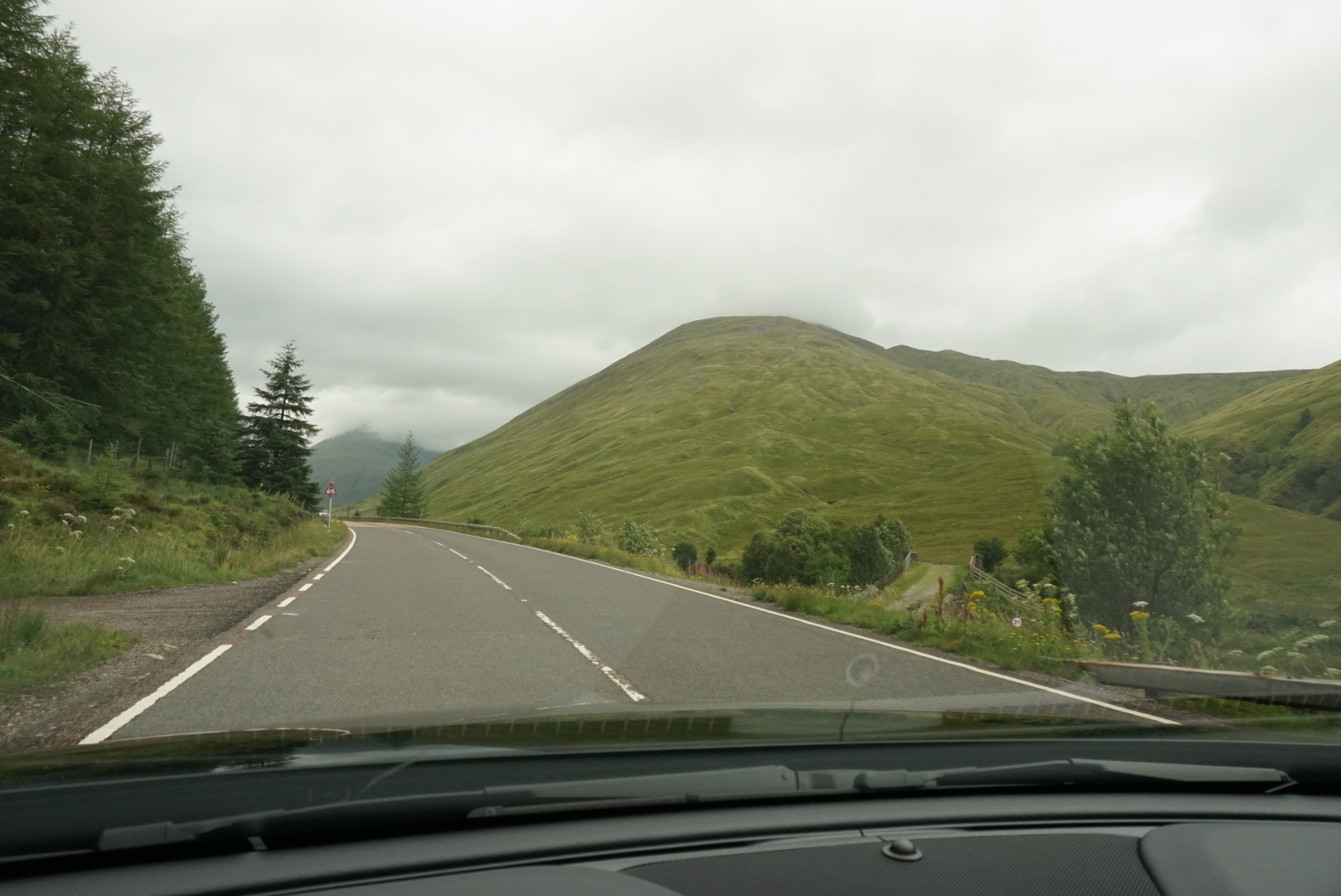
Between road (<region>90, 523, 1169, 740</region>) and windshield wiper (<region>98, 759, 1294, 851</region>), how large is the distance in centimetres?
105

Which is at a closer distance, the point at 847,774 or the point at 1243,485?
the point at 847,774

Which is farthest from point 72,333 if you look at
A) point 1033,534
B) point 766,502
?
point 766,502

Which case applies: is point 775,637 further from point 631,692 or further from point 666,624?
point 631,692

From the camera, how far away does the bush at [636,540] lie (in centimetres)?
4669

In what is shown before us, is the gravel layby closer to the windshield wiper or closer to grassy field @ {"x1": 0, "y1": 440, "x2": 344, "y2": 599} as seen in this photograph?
grassy field @ {"x1": 0, "y1": 440, "x2": 344, "y2": 599}

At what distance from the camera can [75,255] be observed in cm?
2472

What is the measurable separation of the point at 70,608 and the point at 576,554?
1925 cm

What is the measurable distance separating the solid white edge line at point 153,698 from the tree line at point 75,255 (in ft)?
52.8

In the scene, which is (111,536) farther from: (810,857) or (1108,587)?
(1108,587)

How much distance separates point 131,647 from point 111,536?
27.0 ft

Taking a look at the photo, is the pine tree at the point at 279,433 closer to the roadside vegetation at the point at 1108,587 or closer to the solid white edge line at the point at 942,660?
the roadside vegetation at the point at 1108,587

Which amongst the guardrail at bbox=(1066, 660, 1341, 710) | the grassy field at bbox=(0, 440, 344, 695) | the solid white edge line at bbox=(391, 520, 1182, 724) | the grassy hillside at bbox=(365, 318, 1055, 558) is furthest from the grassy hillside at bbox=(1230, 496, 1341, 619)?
the grassy field at bbox=(0, 440, 344, 695)

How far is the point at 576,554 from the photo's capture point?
95.7 ft

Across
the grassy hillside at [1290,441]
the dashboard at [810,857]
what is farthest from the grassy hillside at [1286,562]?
the dashboard at [810,857]
